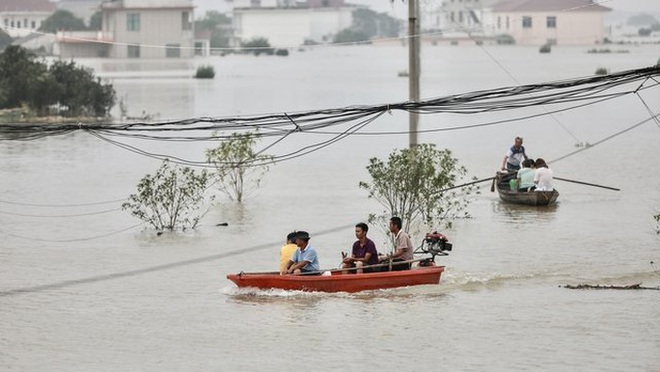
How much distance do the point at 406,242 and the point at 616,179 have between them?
1836cm

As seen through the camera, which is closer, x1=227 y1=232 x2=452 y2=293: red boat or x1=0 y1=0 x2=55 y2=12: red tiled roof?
x1=227 y1=232 x2=452 y2=293: red boat

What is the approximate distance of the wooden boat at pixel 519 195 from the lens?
28.1 m

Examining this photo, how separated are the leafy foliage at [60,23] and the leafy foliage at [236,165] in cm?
13312

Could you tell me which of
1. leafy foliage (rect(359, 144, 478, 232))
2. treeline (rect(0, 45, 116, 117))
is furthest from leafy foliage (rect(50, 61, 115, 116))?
leafy foliage (rect(359, 144, 478, 232))

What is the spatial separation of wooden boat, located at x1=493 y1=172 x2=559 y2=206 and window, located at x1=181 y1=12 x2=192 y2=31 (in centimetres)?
10956

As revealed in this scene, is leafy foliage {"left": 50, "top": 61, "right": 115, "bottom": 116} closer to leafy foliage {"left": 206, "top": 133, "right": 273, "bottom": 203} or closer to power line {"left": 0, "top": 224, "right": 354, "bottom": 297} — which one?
leafy foliage {"left": 206, "top": 133, "right": 273, "bottom": 203}

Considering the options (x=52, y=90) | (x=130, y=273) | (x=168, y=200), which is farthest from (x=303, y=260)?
(x=52, y=90)

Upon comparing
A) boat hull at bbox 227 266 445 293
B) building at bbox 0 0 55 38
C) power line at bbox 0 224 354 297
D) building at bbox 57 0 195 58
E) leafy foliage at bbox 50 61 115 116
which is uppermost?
building at bbox 0 0 55 38

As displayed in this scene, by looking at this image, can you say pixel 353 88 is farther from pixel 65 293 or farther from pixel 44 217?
pixel 65 293

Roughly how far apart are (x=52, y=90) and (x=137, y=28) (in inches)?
3188

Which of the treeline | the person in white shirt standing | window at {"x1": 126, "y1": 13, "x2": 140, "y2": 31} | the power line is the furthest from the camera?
window at {"x1": 126, "y1": 13, "x2": 140, "y2": 31}

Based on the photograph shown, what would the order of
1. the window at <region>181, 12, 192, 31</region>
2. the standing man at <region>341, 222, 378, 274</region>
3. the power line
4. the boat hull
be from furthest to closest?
the window at <region>181, 12, 192, 31</region>
the power line
the standing man at <region>341, 222, 378, 274</region>
the boat hull

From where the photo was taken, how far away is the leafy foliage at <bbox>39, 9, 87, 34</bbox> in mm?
166000

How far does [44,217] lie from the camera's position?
30.0m
